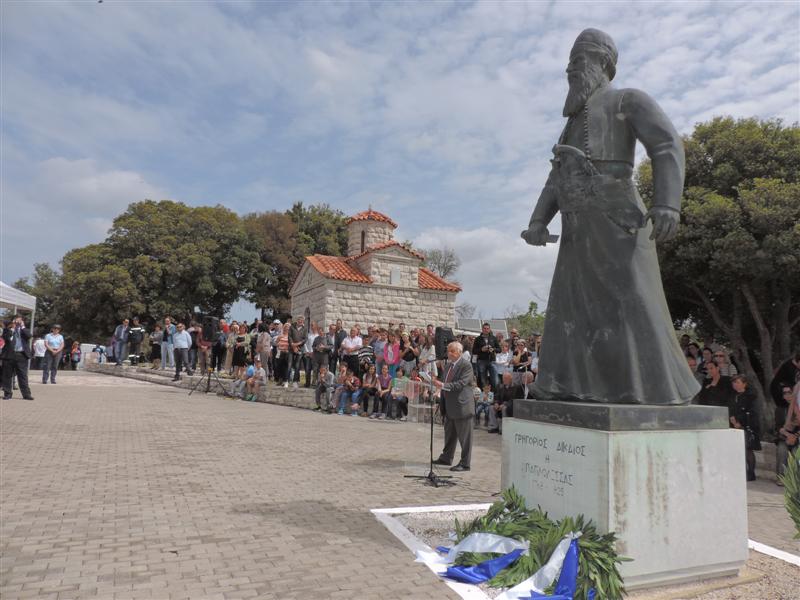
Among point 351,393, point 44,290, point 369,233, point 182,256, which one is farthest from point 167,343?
point 44,290

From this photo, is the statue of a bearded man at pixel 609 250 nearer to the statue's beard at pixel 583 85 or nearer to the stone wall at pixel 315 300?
the statue's beard at pixel 583 85

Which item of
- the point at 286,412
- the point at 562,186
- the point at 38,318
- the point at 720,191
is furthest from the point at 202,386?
the point at 38,318

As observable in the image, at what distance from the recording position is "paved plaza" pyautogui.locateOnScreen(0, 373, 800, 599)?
4.06 meters

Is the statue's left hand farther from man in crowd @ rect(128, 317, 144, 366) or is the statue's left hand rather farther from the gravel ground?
man in crowd @ rect(128, 317, 144, 366)

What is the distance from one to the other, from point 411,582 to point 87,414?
1119 centimetres

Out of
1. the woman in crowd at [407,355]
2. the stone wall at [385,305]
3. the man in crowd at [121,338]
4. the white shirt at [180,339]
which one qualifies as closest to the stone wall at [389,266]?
the stone wall at [385,305]

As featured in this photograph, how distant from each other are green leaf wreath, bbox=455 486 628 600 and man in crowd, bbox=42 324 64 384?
56.1 ft

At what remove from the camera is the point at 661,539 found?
148 inches

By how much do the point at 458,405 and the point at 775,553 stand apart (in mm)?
4367

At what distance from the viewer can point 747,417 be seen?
9227 mm

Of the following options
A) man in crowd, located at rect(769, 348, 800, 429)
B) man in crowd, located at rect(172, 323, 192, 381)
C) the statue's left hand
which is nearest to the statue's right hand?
the statue's left hand

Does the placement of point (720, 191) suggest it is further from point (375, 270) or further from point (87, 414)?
point (375, 270)

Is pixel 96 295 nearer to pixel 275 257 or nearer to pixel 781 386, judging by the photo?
pixel 275 257

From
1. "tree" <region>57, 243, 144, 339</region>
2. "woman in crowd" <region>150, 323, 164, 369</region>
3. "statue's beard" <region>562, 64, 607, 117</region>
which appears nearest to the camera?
"statue's beard" <region>562, 64, 607, 117</region>
